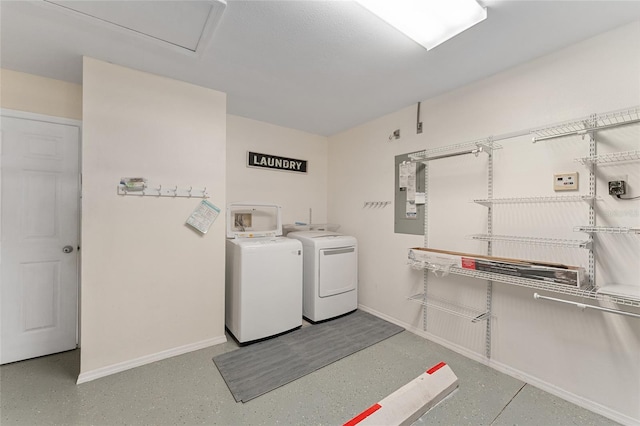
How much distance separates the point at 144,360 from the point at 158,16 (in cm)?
248

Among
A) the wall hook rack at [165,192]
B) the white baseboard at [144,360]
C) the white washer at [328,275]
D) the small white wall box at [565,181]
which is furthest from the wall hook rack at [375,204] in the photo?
the white baseboard at [144,360]

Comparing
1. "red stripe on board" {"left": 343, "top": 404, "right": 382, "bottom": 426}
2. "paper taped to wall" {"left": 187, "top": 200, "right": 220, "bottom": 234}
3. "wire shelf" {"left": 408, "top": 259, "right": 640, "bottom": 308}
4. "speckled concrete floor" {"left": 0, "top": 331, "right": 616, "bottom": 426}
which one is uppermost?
"paper taped to wall" {"left": 187, "top": 200, "right": 220, "bottom": 234}

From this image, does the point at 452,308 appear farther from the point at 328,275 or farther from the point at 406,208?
the point at 328,275

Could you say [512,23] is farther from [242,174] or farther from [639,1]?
[242,174]

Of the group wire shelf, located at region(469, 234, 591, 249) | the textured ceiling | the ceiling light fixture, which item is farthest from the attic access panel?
wire shelf, located at region(469, 234, 591, 249)

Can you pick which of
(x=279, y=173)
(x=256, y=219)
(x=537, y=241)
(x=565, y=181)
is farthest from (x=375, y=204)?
(x=565, y=181)

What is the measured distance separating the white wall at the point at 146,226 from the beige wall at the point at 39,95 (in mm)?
618

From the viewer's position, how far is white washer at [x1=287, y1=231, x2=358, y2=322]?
2.83 meters

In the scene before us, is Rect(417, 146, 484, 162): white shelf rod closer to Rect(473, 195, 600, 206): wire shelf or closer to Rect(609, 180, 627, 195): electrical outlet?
Rect(473, 195, 600, 206): wire shelf

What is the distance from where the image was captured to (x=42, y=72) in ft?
6.81

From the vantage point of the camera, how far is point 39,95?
2.15 m

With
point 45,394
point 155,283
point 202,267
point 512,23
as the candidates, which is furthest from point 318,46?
point 45,394

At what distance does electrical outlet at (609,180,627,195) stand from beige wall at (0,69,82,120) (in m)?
4.08

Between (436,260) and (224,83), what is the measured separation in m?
2.45
